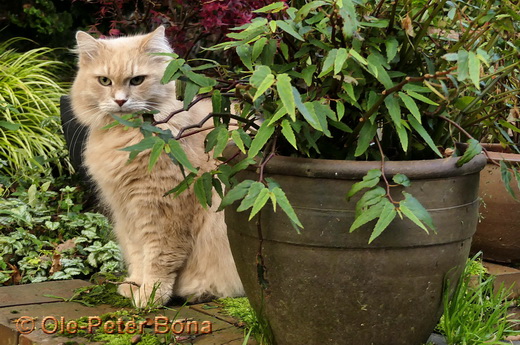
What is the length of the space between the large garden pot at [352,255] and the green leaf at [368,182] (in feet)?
0.22

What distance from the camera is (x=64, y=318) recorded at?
2443 mm

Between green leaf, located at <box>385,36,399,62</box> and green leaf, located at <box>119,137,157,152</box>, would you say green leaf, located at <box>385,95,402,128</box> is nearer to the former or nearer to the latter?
green leaf, located at <box>385,36,399,62</box>

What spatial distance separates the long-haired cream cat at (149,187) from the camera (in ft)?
8.77

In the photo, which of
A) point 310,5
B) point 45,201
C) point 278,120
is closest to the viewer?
point 310,5

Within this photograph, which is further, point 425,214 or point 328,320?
point 328,320

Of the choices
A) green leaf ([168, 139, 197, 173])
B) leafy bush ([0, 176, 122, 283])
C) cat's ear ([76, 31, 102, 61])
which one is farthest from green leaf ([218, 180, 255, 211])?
leafy bush ([0, 176, 122, 283])

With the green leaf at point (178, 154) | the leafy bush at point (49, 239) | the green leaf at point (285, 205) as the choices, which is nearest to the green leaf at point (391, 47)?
the green leaf at point (285, 205)

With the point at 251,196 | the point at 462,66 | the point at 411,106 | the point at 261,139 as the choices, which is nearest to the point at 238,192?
the point at 251,196

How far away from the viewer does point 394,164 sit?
5.90 ft

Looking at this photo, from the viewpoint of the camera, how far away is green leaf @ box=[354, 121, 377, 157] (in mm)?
1798

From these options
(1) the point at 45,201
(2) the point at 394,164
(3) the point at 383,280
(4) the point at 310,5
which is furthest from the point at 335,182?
(1) the point at 45,201

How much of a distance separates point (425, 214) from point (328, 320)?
1.46 ft

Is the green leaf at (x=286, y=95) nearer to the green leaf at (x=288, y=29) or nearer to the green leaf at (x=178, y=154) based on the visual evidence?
the green leaf at (x=288, y=29)

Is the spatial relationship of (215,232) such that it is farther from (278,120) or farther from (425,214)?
(425,214)
